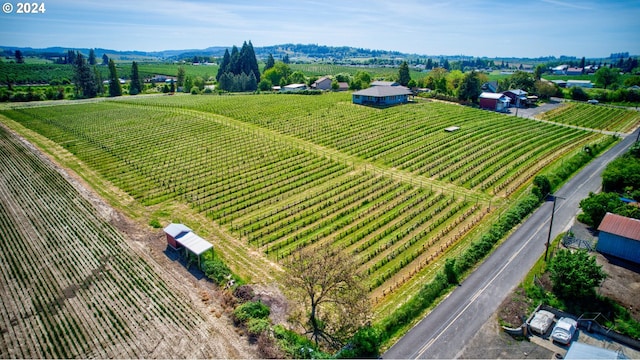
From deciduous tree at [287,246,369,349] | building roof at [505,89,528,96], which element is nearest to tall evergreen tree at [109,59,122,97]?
building roof at [505,89,528,96]

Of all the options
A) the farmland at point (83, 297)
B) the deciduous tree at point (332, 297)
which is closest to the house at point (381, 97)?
the farmland at point (83, 297)

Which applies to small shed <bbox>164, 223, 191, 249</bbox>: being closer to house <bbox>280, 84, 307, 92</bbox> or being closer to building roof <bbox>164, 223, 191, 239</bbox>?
building roof <bbox>164, 223, 191, 239</bbox>

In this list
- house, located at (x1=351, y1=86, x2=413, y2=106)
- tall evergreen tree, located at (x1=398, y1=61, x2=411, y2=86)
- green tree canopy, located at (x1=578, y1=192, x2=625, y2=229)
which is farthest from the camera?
tall evergreen tree, located at (x1=398, y1=61, x2=411, y2=86)

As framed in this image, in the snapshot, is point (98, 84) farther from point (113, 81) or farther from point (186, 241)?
point (186, 241)

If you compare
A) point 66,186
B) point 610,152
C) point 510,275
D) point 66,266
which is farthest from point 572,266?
point 66,186

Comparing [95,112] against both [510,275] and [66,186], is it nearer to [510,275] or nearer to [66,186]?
[66,186]

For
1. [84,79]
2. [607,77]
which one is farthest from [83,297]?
[607,77]

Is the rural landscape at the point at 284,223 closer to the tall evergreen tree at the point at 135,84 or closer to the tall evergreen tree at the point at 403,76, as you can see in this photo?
the tall evergreen tree at the point at 403,76
